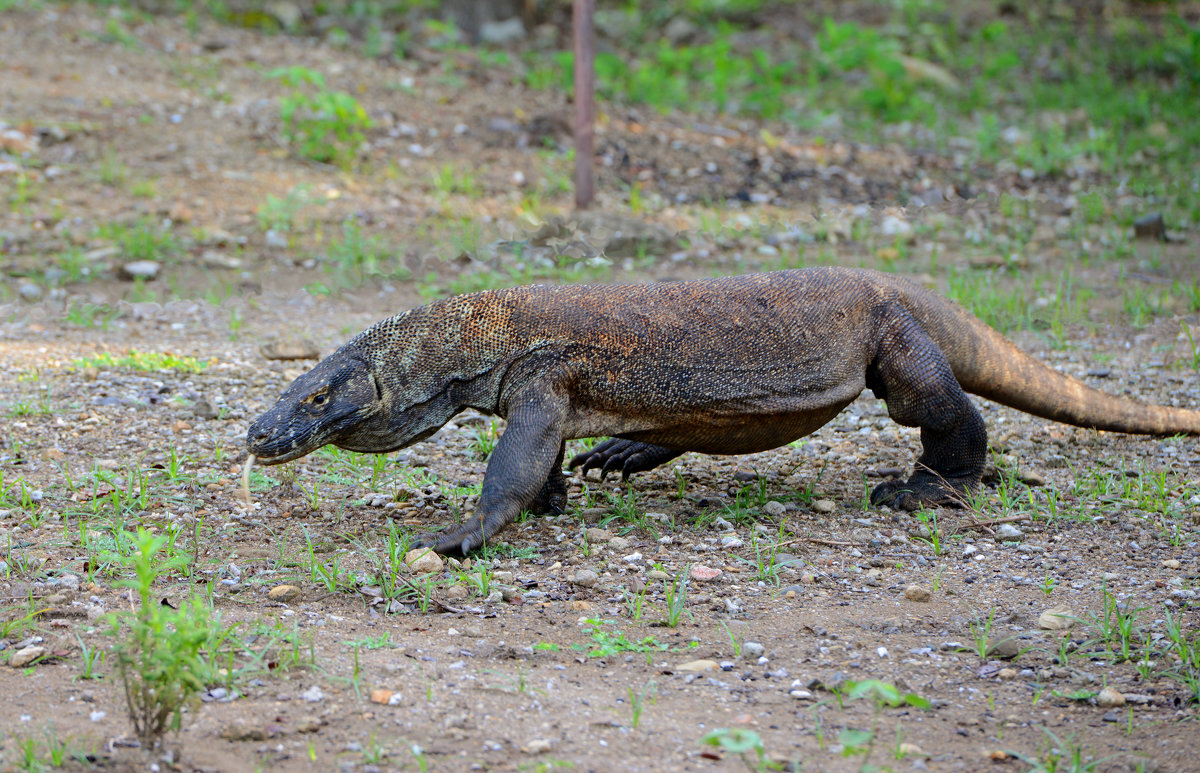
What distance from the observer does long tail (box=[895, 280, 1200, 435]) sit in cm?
417

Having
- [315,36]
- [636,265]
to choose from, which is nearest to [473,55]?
[315,36]

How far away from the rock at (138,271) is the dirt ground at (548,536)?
6cm

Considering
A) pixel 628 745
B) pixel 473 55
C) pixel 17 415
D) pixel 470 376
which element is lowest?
pixel 17 415

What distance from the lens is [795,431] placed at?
13.4 feet

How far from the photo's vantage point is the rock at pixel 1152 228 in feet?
26.4

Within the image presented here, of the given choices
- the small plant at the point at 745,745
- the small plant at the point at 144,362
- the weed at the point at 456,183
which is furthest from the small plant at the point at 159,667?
the weed at the point at 456,183

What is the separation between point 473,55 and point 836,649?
10.2m

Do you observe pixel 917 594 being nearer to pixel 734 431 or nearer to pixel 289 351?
pixel 734 431

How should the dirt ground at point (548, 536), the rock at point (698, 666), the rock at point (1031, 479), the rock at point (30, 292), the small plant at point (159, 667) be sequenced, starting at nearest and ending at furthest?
the small plant at point (159, 667)
the dirt ground at point (548, 536)
the rock at point (698, 666)
the rock at point (1031, 479)
the rock at point (30, 292)

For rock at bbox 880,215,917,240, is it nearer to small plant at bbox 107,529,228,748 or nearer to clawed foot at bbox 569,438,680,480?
clawed foot at bbox 569,438,680,480

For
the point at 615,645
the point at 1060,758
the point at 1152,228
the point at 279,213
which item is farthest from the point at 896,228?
the point at 1060,758

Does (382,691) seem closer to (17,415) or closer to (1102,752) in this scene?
(1102,752)

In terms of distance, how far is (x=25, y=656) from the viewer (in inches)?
108

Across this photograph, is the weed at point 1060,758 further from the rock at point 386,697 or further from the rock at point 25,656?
the rock at point 25,656
